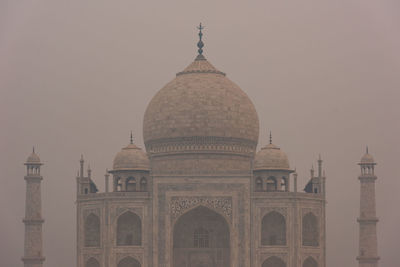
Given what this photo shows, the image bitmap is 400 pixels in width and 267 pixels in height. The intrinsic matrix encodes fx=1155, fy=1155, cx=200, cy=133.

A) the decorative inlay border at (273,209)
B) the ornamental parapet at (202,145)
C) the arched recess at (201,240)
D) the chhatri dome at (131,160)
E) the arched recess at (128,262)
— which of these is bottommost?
the arched recess at (128,262)

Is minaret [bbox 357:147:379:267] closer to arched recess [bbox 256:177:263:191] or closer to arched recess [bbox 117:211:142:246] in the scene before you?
arched recess [bbox 256:177:263:191]

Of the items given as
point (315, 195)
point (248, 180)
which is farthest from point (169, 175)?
point (315, 195)

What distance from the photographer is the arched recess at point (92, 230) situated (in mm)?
42906

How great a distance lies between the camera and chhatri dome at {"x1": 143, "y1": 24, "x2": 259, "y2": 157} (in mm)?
44000

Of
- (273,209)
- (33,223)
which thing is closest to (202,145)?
(273,209)

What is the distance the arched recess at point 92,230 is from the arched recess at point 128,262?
57.5 inches

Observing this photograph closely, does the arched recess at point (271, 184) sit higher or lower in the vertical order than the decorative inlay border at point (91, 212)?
higher

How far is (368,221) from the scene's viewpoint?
44188 millimetres

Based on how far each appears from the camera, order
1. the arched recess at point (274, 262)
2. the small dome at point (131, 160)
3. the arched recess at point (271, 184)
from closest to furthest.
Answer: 1. the arched recess at point (274, 262)
2. the small dome at point (131, 160)
3. the arched recess at point (271, 184)

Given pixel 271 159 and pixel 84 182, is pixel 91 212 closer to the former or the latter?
pixel 84 182

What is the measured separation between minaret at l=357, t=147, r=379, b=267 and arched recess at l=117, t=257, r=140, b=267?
8628 mm

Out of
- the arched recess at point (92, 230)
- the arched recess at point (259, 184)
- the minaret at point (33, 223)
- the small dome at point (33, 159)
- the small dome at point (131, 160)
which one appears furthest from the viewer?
the small dome at point (33, 159)

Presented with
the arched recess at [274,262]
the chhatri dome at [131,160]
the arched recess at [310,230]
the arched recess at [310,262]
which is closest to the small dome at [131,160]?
the chhatri dome at [131,160]

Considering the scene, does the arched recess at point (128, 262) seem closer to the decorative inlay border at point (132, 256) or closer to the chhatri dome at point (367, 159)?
the decorative inlay border at point (132, 256)
